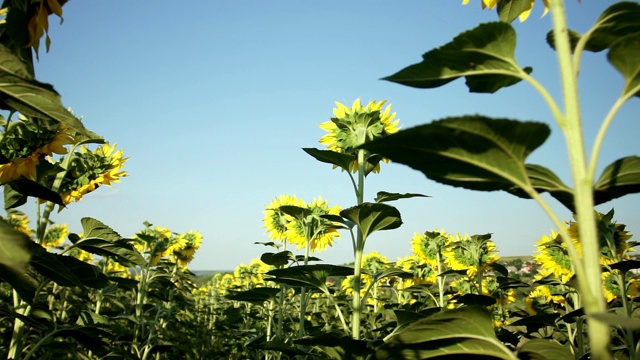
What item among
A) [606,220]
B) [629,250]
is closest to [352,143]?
[606,220]

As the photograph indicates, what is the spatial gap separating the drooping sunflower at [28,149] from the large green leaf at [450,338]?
1.71m

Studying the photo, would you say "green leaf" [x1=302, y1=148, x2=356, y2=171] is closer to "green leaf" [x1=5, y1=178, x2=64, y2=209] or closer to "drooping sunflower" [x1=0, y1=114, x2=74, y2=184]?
"green leaf" [x1=5, y1=178, x2=64, y2=209]

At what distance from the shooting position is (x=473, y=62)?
2.71ft

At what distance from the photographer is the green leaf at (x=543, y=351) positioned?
2.63 feet

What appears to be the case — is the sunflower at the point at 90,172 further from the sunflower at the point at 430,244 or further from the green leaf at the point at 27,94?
the sunflower at the point at 430,244

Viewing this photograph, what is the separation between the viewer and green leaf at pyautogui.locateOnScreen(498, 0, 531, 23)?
105cm

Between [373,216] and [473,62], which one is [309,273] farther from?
[473,62]

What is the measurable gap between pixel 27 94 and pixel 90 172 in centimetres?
200

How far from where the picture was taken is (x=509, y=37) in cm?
78

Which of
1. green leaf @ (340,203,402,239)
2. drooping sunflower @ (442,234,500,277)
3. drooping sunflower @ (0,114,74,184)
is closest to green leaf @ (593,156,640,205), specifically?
green leaf @ (340,203,402,239)

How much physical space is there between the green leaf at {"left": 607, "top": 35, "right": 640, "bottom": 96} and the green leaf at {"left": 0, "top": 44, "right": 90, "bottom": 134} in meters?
0.99

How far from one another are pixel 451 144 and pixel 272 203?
3757 mm

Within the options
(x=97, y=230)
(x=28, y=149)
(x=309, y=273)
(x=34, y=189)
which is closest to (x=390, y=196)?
(x=309, y=273)

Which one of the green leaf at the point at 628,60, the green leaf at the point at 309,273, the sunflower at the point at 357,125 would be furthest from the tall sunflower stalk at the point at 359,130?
the green leaf at the point at 628,60
